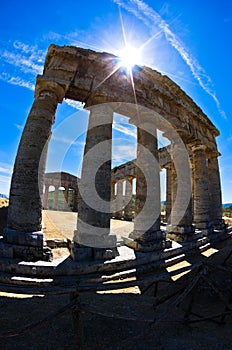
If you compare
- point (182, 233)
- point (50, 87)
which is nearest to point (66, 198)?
point (182, 233)

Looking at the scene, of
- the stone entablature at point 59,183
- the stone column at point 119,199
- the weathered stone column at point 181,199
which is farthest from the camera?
the stone entablature at point 59,183

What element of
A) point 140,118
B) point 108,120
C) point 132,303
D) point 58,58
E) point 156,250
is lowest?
point 132,303

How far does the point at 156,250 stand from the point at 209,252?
3.34m

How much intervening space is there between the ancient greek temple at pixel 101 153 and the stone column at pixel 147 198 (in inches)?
1.5

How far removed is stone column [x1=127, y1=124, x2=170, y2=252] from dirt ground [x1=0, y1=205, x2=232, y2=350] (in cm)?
283

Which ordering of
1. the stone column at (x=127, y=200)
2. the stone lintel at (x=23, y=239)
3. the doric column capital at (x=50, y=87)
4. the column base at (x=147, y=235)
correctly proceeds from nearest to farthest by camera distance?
1. the stone lintel at (x=23, y=239)
2. the doric column capital at (x=50, y=87)
3. the column base at (x=147, y=235)
4. the stone column at (x=127, y=200)

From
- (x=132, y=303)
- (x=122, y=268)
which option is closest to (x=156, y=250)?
(x=122, y=268)

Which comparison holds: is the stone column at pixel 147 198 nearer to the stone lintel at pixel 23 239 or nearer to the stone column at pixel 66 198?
the stone lintel at pixel 23 239

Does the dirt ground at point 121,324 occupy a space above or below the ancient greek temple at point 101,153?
below

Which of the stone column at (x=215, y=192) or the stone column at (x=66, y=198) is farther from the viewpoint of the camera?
the stone column at (x=66, y=198)

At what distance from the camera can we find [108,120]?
24.1 feet

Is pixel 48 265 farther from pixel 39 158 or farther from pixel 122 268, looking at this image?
pixel 39 158

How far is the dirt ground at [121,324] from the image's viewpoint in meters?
2.89

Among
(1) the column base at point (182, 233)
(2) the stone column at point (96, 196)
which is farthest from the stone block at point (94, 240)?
(1) the column base at point (182, 233)
